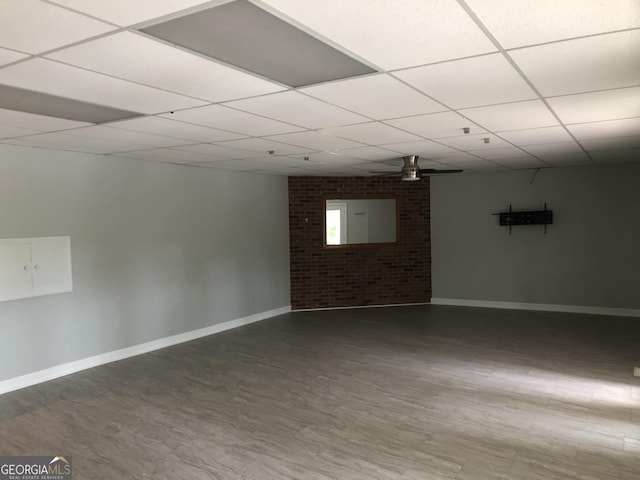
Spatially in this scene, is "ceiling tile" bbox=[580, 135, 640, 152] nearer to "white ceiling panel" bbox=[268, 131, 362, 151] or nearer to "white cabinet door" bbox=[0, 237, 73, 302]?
"white ceiling panel" bbox=[268, 131, 362, 151]

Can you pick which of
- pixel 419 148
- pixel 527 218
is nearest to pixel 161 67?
pixel 419 148

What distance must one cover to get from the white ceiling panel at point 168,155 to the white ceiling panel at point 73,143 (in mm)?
227

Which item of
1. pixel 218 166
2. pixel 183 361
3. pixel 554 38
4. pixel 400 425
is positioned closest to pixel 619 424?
pixel 400 425

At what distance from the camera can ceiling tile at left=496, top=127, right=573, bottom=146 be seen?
438cm

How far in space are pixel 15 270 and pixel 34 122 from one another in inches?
68.8

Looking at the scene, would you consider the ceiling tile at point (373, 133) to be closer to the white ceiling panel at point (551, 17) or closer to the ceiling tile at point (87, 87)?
the ceiling tile at point (87, 87)

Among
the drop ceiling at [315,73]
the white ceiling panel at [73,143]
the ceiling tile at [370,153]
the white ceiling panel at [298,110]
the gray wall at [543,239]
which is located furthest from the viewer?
the gray wall at [543,239]

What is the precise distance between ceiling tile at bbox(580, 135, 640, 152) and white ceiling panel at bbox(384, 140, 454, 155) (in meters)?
1.50

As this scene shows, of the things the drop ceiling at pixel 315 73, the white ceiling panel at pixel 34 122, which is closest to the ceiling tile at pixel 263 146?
the drop ceiling at pixel 315 73

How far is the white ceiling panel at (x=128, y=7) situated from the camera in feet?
5.69

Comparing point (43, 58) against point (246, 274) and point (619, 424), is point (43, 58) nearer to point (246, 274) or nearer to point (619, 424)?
point (619, 424)

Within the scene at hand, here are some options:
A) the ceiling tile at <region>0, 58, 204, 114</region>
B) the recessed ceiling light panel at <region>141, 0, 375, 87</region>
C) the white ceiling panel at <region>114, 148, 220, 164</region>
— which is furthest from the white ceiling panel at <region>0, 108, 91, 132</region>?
the recessed ceiling light panel at <region>141, 0, 375, 87</region>

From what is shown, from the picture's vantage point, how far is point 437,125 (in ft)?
13.2

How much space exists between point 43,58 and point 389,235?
7.07 meters
